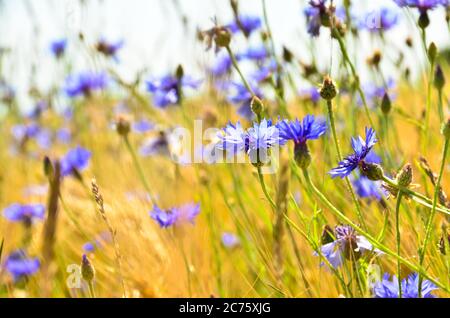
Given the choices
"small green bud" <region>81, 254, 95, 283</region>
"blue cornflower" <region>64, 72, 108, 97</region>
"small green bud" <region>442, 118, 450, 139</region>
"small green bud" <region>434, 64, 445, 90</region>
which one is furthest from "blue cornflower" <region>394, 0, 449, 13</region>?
"blue cornflower" <region>64, 72, 108, 97</region>

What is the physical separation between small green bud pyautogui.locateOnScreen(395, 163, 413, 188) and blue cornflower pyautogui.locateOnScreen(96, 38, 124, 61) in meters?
1.24

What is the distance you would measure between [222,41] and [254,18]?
520 millimetres

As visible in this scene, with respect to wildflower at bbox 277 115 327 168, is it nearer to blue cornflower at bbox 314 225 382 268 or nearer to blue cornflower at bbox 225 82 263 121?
blue cornflower at bbox 314 225 382 268

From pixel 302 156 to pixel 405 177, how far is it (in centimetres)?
12

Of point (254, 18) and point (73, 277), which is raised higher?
point (254, 18)

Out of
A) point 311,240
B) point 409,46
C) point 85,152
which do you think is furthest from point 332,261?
point 85,152

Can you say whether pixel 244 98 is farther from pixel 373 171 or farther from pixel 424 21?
pixel 373 171

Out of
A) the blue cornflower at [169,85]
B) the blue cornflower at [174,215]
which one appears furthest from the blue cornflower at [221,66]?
the blue cornflower at [174,215]

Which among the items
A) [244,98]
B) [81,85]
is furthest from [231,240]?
Answer: [81,85]

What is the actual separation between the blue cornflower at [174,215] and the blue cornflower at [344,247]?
35cm

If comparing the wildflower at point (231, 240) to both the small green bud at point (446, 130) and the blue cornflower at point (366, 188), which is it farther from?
the small green bud at point (446, 130)

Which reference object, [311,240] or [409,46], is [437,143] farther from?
[311,240]

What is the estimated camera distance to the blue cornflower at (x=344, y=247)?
82 cm
